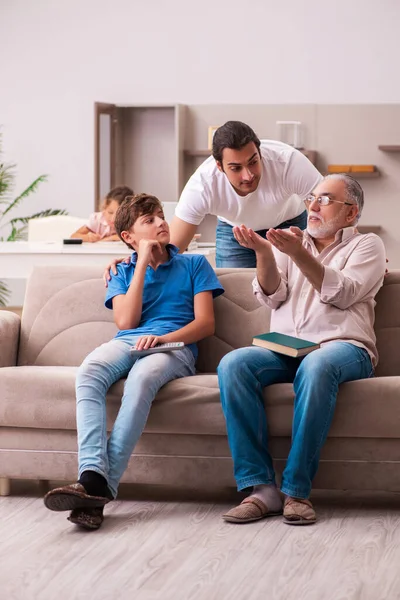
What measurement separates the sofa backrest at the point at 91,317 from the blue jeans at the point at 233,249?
0.28 metres

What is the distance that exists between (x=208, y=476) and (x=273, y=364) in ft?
1.37

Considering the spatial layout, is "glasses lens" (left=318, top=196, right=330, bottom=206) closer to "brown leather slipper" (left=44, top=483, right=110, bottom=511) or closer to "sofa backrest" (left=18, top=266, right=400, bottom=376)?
"sofa backrest" (left=18, top=266, right=400, bottom=376)

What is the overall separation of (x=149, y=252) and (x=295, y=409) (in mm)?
774

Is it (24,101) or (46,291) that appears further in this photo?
(24,101)

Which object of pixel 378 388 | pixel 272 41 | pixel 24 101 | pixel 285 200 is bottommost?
pixel 378 388

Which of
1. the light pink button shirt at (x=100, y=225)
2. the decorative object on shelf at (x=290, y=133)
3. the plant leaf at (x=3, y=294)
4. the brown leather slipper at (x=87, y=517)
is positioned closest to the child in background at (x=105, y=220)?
the light pink button shirt at (x=100, y=225)

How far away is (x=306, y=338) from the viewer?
3037mm

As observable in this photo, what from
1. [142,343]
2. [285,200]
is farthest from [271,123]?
[142,343]

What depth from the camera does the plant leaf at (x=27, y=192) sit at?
8.21 metres

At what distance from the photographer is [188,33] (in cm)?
817

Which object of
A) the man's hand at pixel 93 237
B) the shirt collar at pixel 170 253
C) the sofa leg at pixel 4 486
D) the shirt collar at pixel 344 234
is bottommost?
the sofa leg at pixel 4 486

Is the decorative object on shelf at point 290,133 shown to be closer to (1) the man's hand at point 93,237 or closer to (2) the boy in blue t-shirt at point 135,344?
(1) the man's hand at point 93,237

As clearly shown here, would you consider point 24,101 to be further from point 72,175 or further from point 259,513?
point 259,513

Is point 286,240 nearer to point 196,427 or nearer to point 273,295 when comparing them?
point 273,295
